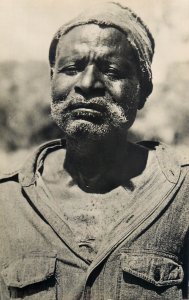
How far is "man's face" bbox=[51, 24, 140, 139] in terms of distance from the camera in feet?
7.09

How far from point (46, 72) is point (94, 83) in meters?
0.40

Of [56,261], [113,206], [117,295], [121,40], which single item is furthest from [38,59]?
[117,295]

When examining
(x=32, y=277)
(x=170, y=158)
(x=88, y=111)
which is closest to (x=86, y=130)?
(x=88, y=111)

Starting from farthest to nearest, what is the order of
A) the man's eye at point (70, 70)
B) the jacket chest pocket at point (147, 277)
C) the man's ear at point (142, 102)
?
1. the man's ear at point (142, 102)
2. the man's eye at point (70, 70)
3. the jacket chest pocket at point (147, 277)

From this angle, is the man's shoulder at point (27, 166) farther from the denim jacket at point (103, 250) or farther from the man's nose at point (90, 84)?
the man's nose at point (90, 84)

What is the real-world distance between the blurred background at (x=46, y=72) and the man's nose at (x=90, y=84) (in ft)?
1.07

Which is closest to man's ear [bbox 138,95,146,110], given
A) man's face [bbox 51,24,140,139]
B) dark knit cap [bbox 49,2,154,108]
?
dark knit cap [bbox 49,2,154,108]

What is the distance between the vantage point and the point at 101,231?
2.16 metres

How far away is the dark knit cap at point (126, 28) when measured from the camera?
7.23 feet

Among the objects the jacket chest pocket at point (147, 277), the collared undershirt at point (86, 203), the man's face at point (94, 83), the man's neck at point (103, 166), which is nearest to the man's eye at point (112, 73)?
the man's face at point (94, 83)

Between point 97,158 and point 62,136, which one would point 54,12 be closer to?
point 62,136

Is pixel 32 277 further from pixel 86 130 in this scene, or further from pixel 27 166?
pixel 86 130

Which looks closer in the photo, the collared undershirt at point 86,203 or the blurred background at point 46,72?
the collared undershirt at point 86,203

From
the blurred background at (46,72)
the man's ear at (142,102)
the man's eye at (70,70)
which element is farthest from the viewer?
the blurred background at (46,72)
